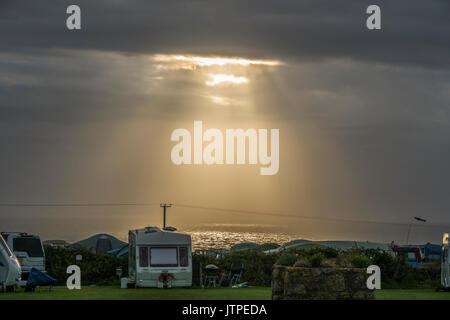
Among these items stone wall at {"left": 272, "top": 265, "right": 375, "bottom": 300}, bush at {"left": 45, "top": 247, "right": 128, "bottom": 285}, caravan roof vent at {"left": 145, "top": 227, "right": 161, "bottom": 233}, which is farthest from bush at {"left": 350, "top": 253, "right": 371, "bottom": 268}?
bush at {"left": 45, "top": 247, "right": 128, "bottom": 285}

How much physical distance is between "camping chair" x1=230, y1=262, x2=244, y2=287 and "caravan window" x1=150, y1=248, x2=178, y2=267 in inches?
172

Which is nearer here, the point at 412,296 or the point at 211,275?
the point at 412,296

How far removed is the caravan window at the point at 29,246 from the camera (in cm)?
3203

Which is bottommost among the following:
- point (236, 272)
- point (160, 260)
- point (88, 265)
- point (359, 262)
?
point (236, 272)

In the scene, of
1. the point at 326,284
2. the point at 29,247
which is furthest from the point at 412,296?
the point at 29,247

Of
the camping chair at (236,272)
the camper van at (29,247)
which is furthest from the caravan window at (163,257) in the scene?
the camper van at (29,247)

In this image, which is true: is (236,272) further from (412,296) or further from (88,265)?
(412,296)

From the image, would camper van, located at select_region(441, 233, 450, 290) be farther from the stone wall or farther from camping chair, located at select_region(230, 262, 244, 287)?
the stone wall

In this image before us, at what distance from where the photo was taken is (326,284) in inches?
779

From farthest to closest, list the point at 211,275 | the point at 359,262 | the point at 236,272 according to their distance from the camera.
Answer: the point at 236,272
the point at 211,275
the point at 359,262

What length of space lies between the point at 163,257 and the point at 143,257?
2.59 feet

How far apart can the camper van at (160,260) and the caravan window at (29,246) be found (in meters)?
4.00
